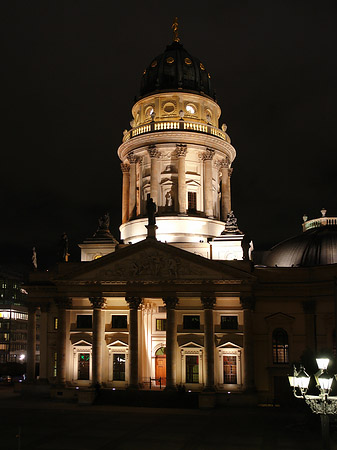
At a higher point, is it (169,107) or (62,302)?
(169,107)

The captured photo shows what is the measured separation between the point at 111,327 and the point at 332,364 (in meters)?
27.4

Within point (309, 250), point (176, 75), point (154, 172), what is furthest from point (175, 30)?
point (309, 250)

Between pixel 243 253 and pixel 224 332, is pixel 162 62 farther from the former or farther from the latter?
pixel 224 332

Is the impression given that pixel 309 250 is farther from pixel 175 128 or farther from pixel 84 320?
pixel 84 320

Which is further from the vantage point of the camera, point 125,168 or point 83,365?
point 125,168

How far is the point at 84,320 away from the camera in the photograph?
5434cm

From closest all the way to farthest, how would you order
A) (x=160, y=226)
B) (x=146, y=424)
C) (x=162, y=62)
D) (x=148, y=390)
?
(x=146, y=424) → (x=148, y=390) → (x=160, y=226) → (x=162, y=62)

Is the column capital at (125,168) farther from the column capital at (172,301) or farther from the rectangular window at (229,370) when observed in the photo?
the rectangular window at (229,370)

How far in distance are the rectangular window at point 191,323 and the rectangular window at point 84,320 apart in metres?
8.83

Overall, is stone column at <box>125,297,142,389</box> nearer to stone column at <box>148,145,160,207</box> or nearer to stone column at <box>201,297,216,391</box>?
stone column at <box>201,297,216,391</box>

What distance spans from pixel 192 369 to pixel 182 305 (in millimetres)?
5687

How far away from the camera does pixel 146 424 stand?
38.5m

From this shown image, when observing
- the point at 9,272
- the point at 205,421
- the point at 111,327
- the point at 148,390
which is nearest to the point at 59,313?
the point at 111,327

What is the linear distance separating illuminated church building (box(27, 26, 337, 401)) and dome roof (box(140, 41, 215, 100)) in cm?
684
